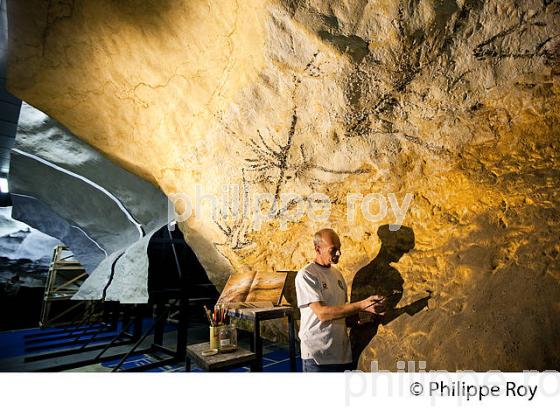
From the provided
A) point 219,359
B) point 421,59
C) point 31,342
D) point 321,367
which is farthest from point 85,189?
point 421,59

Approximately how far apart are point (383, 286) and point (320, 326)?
0.86m

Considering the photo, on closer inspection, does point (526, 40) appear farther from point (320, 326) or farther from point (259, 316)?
point (259, 316)

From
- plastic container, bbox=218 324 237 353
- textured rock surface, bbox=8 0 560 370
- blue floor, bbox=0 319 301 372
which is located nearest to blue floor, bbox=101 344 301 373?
blue floor, bbox=0 319 301 372

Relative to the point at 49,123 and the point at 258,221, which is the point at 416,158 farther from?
the point at 49,123

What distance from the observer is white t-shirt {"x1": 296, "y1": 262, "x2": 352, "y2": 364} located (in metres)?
2.11

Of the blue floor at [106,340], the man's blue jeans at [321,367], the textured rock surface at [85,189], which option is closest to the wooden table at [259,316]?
the man's blue jeans at [321,367]

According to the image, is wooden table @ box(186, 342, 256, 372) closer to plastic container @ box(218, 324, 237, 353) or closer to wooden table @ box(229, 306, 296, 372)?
plastic container @ box(218, 324, 237, 353)

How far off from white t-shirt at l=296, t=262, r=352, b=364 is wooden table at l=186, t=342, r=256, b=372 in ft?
1.43

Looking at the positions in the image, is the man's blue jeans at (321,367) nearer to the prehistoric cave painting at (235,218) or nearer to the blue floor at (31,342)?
the prehistoric cave painting at (235,218)

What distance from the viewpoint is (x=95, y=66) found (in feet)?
12.0

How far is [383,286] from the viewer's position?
2678 mm

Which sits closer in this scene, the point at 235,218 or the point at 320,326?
the point at 320,326

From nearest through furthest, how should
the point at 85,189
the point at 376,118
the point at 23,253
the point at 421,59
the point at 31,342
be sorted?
1. the point at 421,59
2. the point at 376,118
3. the point at 31,342
4. the point at 85,189
5. the point at 23,253
